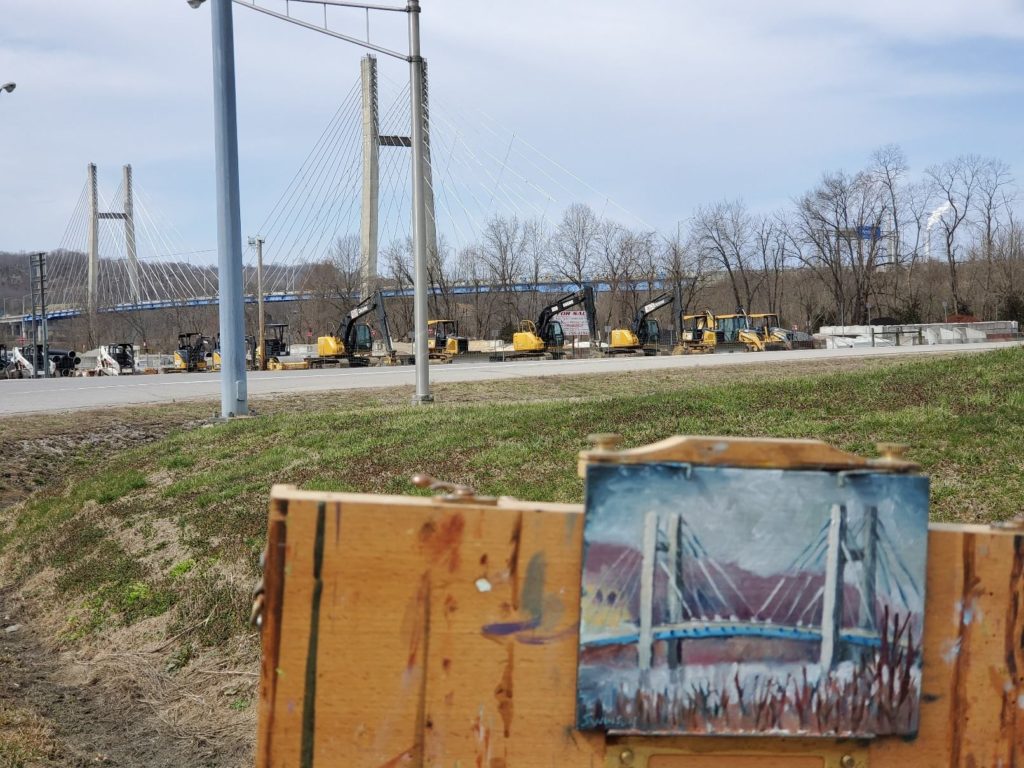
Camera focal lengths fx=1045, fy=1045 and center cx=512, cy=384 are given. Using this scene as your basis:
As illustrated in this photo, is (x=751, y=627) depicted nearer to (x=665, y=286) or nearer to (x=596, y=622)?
(x=596, y=622)

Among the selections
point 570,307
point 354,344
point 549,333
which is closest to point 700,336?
point 570,307

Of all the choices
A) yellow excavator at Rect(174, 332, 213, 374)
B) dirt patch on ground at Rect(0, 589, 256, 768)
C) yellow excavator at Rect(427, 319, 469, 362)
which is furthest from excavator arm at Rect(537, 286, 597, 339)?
dirt patch on ground at Rect(0, 589, 256, 768)

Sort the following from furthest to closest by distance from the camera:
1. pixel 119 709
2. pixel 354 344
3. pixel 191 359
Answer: pixel 191 359
pixel 354 344
pixel 119 709

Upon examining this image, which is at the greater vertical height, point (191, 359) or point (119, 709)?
point (191, 359)

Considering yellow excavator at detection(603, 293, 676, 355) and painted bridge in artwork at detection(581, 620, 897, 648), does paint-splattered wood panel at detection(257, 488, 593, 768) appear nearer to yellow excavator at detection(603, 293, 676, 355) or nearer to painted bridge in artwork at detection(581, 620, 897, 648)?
painted bridge in artwork at detection(581, 620, 897, 648)

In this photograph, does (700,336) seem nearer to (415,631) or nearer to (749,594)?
(749,594)

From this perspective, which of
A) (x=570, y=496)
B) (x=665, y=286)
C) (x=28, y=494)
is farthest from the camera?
(x=665, y=286)

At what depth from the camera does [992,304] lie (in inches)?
2625

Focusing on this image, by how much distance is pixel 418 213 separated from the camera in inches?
658

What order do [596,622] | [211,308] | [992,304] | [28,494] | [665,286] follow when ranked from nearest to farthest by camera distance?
[596,622]
[28,494]
[992,304]
[665,286]
[211,308]

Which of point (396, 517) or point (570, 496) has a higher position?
point (396, 517)

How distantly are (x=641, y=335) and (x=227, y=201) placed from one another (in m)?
40.4

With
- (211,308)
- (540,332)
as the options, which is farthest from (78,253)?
(540,332)

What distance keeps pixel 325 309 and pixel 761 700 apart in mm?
77645
